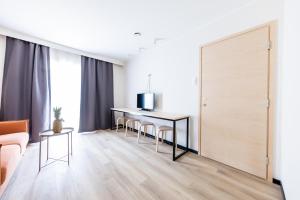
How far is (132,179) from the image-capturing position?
1847 mm

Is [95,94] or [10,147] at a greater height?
[95,94]

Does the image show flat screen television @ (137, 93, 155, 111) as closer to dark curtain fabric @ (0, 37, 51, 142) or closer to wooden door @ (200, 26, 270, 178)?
wooden door @ (200, 26, 270, 178)

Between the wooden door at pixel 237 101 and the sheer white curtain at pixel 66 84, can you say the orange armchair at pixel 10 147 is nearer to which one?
the sheer white curtain at pixel 66 84

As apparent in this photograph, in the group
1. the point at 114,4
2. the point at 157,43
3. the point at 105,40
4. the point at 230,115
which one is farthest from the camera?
the point at 157,43

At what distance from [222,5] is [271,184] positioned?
2.40 meters

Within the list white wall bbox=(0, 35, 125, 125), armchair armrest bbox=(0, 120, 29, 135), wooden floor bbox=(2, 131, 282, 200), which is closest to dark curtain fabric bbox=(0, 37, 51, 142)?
armchair armrest bbox=(0, 120, 29, 135)

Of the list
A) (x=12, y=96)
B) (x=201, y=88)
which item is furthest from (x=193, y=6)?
(x=12, y=96)

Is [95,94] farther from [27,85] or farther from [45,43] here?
[45,43]

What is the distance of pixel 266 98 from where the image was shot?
1776 millimetres

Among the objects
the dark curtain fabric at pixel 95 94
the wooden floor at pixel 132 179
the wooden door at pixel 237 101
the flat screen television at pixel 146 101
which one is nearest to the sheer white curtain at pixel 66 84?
the dark curtain fabric at pixel 95 94

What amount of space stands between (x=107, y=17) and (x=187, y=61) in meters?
1.62

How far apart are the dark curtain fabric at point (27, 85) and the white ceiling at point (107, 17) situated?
1.28 ft

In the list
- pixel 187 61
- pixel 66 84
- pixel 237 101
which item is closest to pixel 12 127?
pixel 66 84

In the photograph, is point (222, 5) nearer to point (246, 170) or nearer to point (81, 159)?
point (246, 170)
